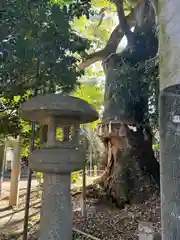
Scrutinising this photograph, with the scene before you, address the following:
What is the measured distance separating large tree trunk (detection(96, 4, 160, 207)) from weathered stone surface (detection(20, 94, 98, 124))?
2400mm

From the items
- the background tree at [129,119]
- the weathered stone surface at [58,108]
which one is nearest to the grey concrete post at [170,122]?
the weathered stone surface at [58,108]

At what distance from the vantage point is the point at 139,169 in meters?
5.37

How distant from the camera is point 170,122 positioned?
1094mm

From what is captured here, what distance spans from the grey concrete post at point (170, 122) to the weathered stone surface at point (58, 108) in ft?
4.42

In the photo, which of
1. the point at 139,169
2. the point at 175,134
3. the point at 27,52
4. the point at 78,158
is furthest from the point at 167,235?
the point at 139,169

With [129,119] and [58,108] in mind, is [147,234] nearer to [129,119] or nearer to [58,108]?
[58,108]

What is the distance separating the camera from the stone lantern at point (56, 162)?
7.80 feet

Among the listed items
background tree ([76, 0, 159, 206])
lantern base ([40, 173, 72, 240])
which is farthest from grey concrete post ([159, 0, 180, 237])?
background tree ([76, 0, 159, 206])

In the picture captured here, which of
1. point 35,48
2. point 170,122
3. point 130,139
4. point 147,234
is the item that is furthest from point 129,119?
point 170,122

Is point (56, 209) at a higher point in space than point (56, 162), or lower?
lower

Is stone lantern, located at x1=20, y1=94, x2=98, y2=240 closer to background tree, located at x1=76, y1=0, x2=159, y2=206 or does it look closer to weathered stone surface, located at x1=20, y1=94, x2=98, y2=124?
weathered stone surface, located at x1=20, y1=94, x2=98, y2=124

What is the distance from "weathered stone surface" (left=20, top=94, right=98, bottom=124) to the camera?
7.68 ft

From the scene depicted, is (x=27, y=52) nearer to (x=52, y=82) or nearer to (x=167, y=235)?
(x=52, y=82)

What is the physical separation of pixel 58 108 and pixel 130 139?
11.5 feet
